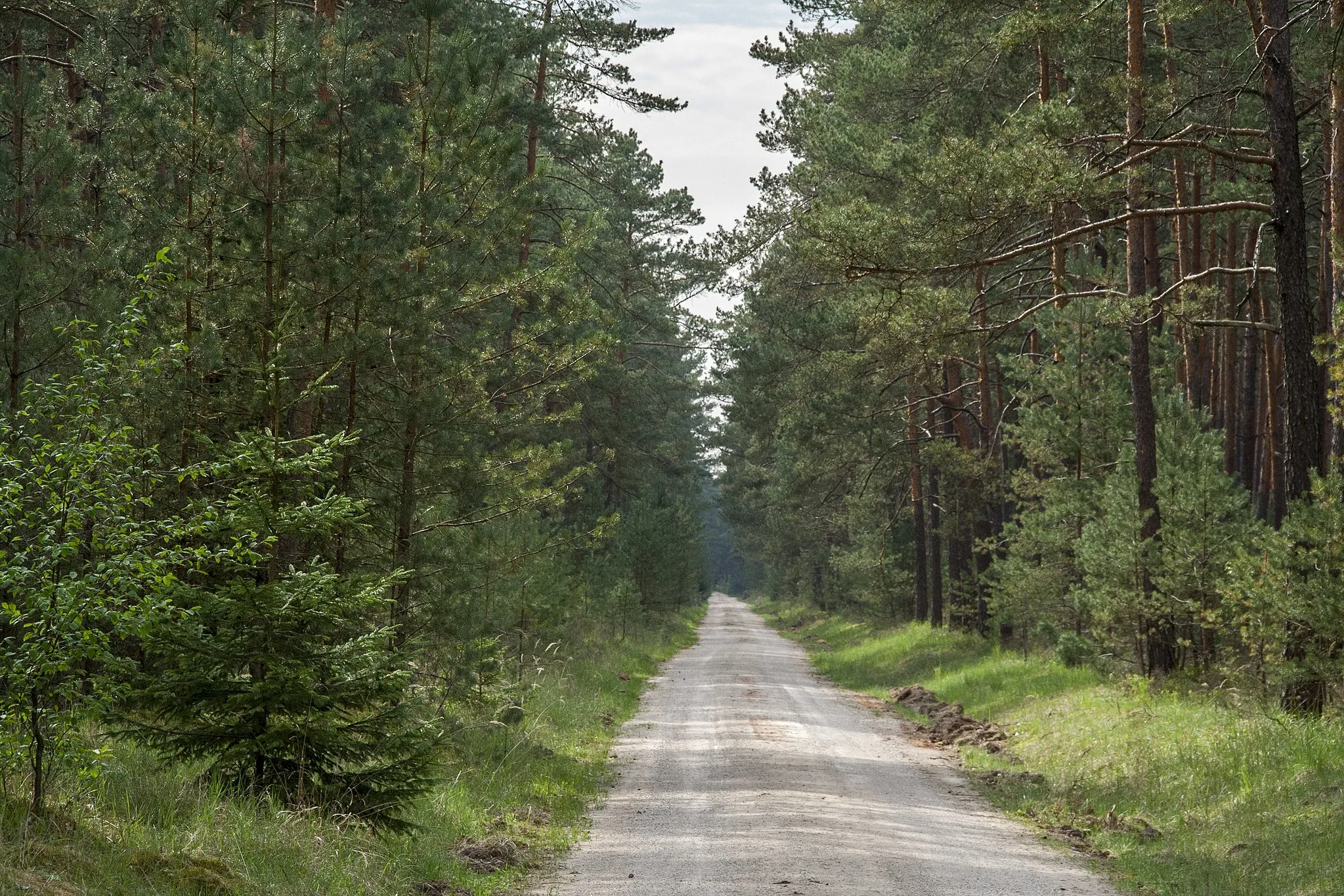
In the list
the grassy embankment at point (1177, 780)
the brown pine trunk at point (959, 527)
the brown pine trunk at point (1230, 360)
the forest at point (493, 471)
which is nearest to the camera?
the forest at point (493, 471)

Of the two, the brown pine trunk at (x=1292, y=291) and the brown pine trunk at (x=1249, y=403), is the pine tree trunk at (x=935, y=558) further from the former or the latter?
the brown pine trunk at (x=1292, y=291)

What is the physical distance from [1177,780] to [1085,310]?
936 cm

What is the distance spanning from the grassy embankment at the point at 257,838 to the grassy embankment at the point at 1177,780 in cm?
443

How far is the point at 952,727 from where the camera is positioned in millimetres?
17109

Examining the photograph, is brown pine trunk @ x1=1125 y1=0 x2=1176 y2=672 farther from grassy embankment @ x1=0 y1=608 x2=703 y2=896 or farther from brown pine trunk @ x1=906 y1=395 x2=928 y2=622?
brown pine trunk @ x1=906 y1=395 x2=928 y2=622

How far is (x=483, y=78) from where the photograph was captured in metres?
11.6

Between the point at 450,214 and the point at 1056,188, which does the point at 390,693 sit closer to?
the point at 450,214

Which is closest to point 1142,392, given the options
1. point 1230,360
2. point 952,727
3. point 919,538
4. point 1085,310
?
point 1085,310

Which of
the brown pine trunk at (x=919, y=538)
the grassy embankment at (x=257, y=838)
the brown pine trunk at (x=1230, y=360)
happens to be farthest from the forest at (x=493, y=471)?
A: the brown pine trunk at (x=919, y=538)

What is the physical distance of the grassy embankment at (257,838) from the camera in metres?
5.59

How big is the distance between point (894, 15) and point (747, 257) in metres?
6.93

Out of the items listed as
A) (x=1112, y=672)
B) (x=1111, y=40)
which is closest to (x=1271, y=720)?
(x=1112, y=672)

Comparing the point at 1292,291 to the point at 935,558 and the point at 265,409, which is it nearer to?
the point at 265,409

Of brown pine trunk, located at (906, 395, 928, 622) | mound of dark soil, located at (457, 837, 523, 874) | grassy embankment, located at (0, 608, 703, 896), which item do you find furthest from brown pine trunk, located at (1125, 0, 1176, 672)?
brown pine trunk, located at (906, 395, 928, 622)
